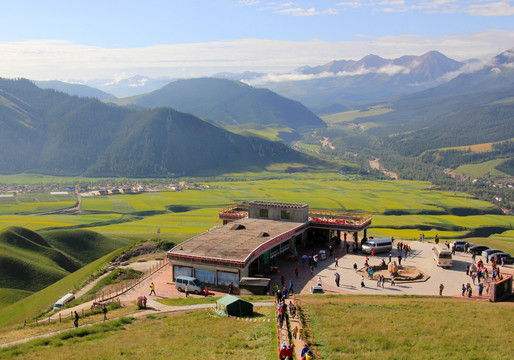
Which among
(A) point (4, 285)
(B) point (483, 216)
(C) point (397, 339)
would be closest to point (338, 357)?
(C) point (397, 339)

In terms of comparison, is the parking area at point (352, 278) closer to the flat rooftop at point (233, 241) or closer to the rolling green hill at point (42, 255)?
the flat rooftop at point (233, 241)

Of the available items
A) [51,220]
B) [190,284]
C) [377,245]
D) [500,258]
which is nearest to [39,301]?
[190,284]

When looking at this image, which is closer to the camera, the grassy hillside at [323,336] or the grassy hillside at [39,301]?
the grassy hillside at [323,336]

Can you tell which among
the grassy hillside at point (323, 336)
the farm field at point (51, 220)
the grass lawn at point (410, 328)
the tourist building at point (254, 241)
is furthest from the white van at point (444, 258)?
the farm field at point (51, 220)

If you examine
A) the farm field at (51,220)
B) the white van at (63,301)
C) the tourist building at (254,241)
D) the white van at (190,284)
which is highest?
the tourist building at (254,241)

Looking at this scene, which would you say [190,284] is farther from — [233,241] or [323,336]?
[323,336]
